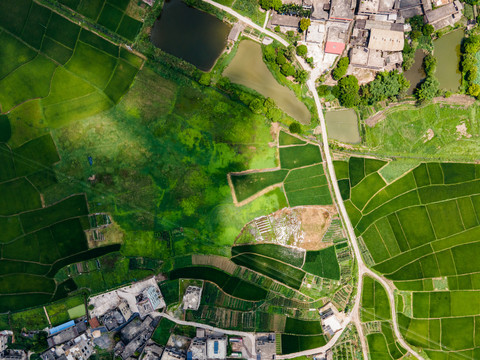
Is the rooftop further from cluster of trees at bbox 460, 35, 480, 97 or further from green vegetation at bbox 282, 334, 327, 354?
green vegetation at bbox 282, 334, 327, 354

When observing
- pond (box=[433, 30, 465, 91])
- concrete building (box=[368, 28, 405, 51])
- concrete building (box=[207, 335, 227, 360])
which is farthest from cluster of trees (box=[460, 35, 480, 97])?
concrete building (box=[207, 335, 227, 360])

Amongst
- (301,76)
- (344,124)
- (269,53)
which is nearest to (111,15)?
(269,53)

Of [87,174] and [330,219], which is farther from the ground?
[87,174]

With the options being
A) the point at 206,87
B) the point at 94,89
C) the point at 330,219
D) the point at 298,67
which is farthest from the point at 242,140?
the point at 94,89

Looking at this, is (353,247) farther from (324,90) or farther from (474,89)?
(474,89)

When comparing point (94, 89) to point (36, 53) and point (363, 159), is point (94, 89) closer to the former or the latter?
point (36, 53)

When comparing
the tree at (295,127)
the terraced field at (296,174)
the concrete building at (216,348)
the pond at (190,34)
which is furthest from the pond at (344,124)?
the concrete building at (216,348)
